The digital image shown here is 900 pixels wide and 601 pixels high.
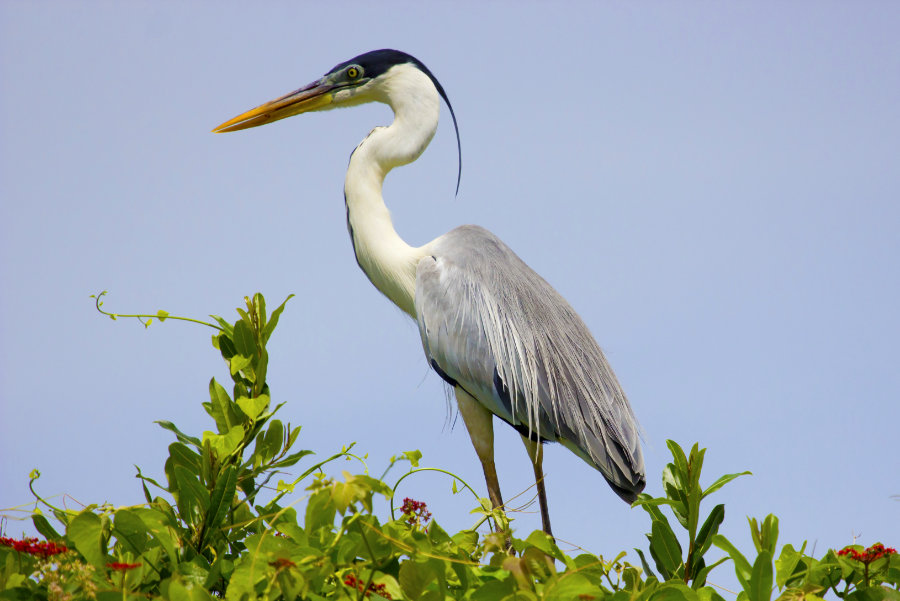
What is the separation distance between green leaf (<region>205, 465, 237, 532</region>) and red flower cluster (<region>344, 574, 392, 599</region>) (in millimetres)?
402

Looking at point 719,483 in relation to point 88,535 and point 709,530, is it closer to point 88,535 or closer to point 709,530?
point 709,530

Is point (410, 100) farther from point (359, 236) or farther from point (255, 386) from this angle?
point (255, 386)

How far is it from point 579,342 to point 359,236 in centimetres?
135

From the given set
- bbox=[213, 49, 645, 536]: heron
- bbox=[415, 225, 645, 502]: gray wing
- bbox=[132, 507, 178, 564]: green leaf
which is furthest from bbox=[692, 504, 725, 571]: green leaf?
bbox=[415, 225, 645, 502]: gray wing

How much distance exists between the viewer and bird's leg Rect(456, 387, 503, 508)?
4008 millimetres

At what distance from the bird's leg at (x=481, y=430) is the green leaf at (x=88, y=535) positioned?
254cm

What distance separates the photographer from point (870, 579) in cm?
201

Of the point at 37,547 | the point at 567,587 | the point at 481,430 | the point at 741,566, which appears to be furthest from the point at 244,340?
the point at 481,430

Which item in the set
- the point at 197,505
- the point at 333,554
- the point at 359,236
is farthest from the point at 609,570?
the point at 359,236

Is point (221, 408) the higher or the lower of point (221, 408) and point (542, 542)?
the higher

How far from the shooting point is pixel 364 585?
1503mm

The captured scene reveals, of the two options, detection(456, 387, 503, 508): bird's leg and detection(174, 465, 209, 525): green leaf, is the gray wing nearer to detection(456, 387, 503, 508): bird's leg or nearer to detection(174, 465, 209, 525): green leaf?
detection(456, 387, 503, 508): bird's leg

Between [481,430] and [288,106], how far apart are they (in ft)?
7.20

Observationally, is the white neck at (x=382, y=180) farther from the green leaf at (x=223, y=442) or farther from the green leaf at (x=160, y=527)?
the green leaf at (x=160, y=527)
